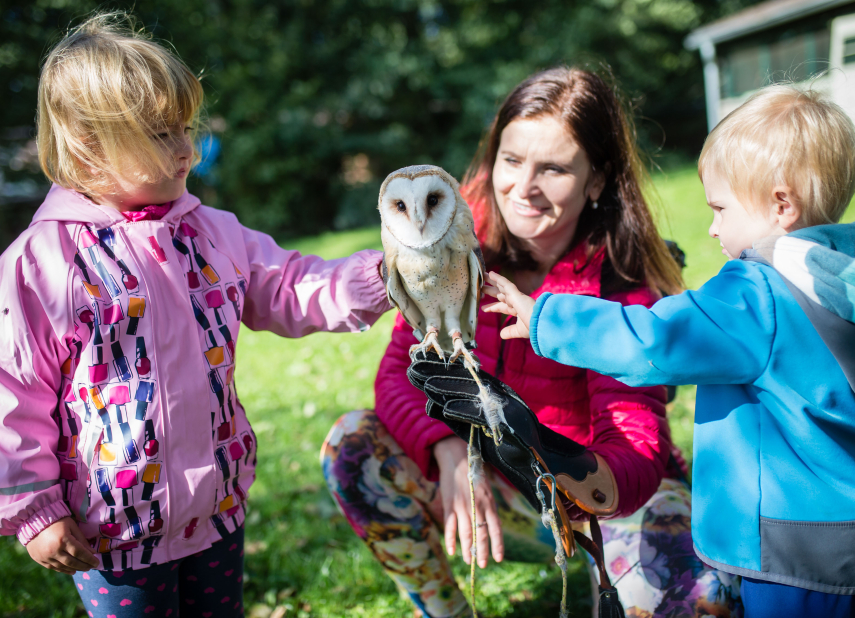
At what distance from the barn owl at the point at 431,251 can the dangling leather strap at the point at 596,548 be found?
497 millimetres

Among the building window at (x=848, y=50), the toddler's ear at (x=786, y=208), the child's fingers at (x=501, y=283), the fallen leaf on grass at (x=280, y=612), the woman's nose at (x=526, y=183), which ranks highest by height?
the building window at (x=848, y=50)

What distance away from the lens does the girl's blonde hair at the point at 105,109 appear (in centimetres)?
130

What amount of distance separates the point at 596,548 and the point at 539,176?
39.2 inches

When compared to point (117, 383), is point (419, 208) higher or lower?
higher

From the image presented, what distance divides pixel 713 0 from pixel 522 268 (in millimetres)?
20792

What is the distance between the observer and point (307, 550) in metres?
2.54

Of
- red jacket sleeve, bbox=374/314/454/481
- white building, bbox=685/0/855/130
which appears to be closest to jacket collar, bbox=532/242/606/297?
red jacket sleeve, bbox=374/314/454/481

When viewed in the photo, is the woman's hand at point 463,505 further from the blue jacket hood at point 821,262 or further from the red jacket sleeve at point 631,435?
the blue jacket hood at point 821,262

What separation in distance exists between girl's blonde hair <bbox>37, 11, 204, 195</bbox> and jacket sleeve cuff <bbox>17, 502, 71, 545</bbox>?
709 mm

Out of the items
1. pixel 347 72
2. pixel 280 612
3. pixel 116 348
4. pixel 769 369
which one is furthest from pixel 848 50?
pixel 116 348

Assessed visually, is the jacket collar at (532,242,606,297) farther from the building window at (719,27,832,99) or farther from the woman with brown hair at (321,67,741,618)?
the building window at (719,27,832,99)

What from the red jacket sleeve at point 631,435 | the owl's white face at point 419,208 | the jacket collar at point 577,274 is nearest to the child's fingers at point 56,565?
the owl's white face at point 419,208

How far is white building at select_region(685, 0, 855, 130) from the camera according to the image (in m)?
13.0

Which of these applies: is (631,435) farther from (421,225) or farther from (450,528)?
(421,225)
